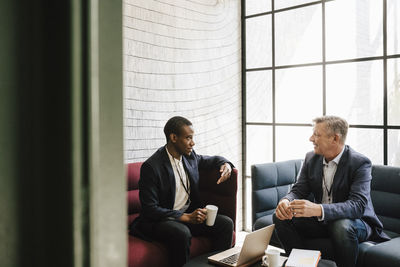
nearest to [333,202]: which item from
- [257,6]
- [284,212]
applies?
[284,212]

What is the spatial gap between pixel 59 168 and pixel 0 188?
0.17ft

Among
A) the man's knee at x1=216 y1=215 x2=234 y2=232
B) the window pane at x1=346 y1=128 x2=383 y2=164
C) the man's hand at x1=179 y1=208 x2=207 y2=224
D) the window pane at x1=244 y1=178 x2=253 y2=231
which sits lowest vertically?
the window pane at x1=244 y1=178 x2=253 y2=231

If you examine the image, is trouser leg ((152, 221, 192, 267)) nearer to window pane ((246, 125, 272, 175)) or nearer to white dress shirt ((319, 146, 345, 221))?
white dress shirt ((319, 146, 345, 221))

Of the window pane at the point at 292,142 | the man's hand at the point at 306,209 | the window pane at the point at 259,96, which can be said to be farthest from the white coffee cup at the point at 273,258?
the window pane at the point at 259,96

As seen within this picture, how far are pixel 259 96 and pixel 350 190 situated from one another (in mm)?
1844

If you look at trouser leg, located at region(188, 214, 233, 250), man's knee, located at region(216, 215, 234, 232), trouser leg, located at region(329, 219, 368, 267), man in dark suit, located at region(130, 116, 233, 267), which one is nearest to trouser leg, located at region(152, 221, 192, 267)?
man in dark suit, located at region(130, 116, 233, 267)

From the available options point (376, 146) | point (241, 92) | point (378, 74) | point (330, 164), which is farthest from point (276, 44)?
point (330, 164)

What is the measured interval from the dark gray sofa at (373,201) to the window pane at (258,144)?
69cm

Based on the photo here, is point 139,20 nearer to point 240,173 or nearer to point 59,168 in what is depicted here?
point 240,173

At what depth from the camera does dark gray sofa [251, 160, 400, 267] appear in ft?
7.26

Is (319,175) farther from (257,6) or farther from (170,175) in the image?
(257,6)

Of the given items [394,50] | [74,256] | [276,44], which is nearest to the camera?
[74,256]

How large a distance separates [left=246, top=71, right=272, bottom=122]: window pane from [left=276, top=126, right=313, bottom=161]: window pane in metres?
0.23

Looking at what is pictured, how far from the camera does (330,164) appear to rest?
256 cm
